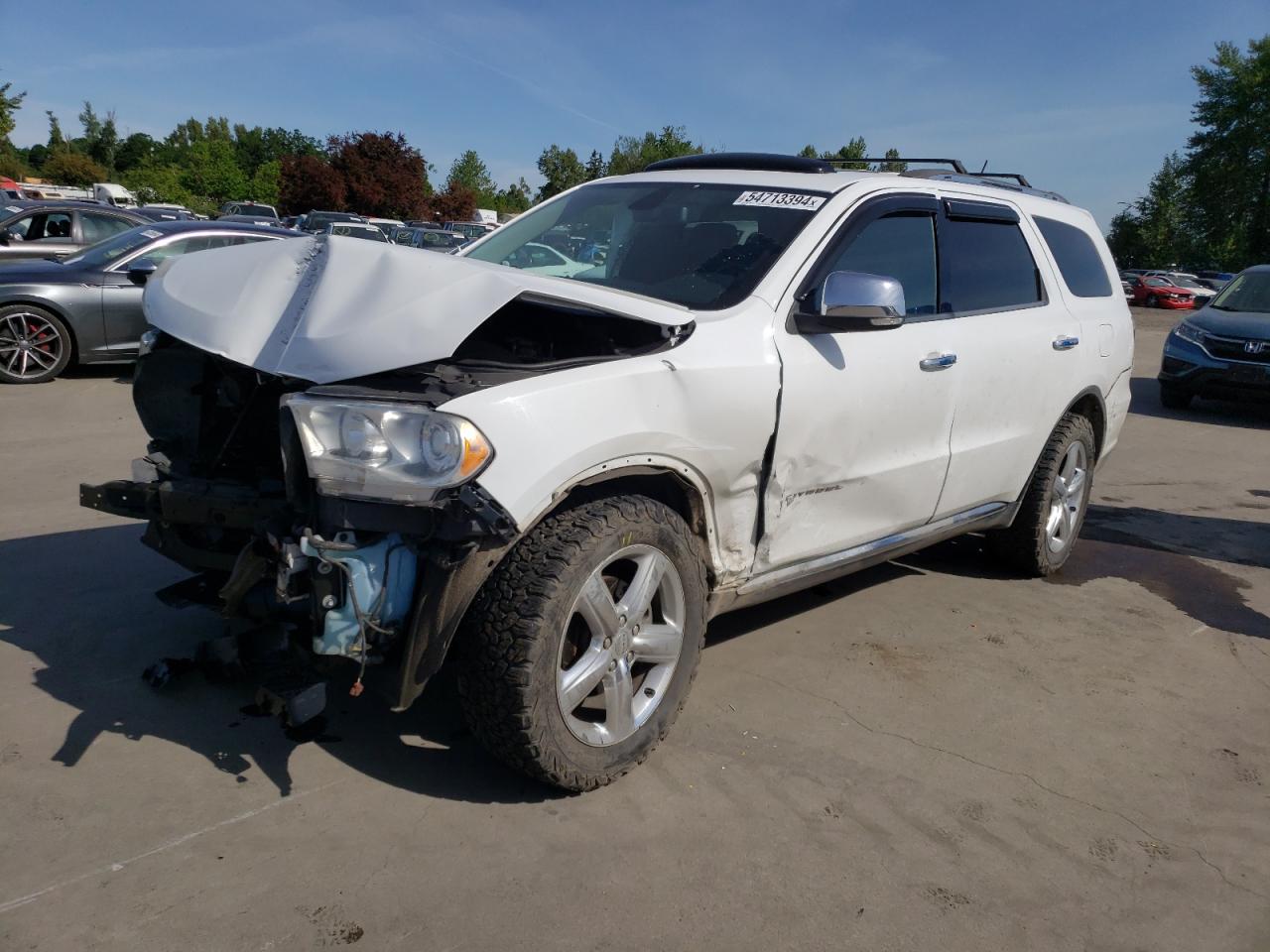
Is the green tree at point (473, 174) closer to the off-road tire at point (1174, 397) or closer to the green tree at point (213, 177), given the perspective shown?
the green tree at point (213, 177)

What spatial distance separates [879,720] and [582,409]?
1.75 m

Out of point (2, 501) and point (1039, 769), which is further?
point (2, 501)

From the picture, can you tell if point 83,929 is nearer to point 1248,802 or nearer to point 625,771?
point 625,771

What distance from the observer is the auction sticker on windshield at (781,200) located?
3834 mm

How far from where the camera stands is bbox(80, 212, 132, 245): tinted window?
505 inches

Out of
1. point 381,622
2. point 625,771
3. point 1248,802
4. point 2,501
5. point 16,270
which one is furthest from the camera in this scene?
point 16,270

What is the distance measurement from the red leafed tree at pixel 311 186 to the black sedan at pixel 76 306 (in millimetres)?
47079

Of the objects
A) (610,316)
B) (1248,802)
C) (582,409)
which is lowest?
(1248,802)

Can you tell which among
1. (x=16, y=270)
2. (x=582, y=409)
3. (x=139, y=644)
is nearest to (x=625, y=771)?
(x=582, y=409)

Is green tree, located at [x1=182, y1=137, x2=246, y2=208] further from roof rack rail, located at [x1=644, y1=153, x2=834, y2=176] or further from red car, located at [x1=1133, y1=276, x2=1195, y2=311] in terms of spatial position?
roof rack rail, located at [x1=644, y1=153, x2=834, y2=176]

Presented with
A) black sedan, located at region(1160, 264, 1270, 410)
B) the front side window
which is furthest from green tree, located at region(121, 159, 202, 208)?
black sedan, located at region(1160, 264, 1270, 410)

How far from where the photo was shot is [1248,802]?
333 centimetres

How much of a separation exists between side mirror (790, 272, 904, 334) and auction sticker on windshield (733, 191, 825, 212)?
411mm

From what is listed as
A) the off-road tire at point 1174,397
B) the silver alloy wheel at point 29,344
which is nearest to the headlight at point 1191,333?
the off-road tire at point 1174,397
